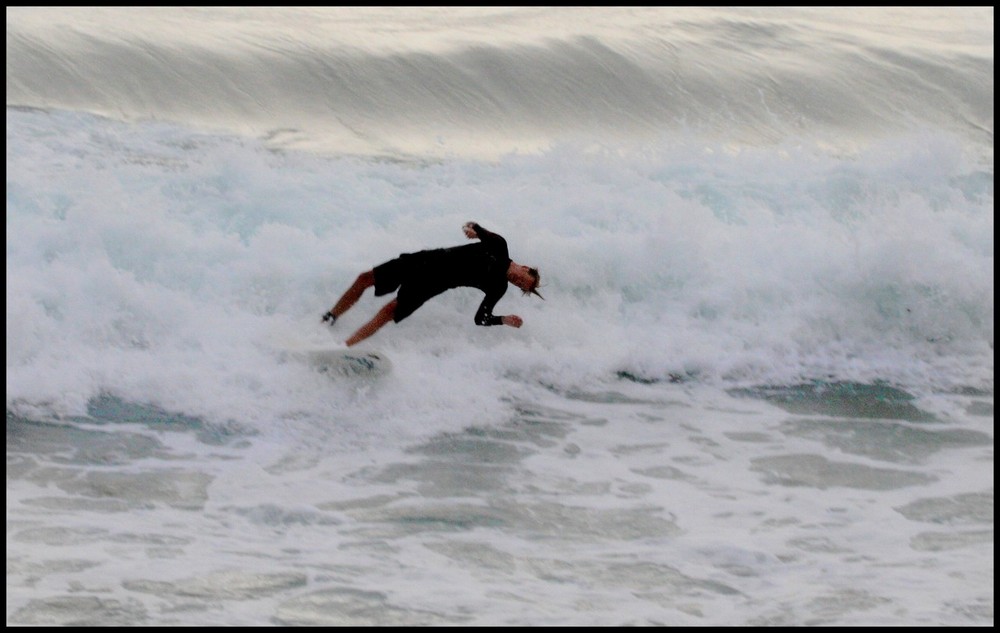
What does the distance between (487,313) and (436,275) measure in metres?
0.43

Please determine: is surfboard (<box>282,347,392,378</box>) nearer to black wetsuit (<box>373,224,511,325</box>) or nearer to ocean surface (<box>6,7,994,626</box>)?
ocean surface (<box>6,7,994,626</box>)

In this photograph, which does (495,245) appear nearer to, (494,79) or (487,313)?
(487,313)

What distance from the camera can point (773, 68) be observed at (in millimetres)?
17078

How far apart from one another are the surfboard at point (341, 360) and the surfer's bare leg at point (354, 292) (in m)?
0.32

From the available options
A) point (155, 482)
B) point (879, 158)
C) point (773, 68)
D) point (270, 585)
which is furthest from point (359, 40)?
point (270, 585)

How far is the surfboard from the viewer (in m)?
7.92

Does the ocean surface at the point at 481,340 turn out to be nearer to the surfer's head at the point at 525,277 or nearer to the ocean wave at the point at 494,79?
the ocean wave at the point at 494,79

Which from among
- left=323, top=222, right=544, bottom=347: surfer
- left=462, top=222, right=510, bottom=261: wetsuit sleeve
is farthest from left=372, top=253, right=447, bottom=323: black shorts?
left=462, top=222, right=510, bottom=261: wetsuit sleeve

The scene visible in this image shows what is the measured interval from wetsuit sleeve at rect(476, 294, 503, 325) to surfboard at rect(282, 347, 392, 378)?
71 centimetres

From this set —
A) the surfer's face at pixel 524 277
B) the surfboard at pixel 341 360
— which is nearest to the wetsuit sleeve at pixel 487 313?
the surfer's face at pixel 524 277

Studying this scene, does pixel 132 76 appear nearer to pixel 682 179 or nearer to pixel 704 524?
pixel 682 179

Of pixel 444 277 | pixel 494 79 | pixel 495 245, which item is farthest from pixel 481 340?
pixel 494 79

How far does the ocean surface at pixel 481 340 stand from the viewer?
5.68 meters

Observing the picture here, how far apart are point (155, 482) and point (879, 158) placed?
8.09 meters
